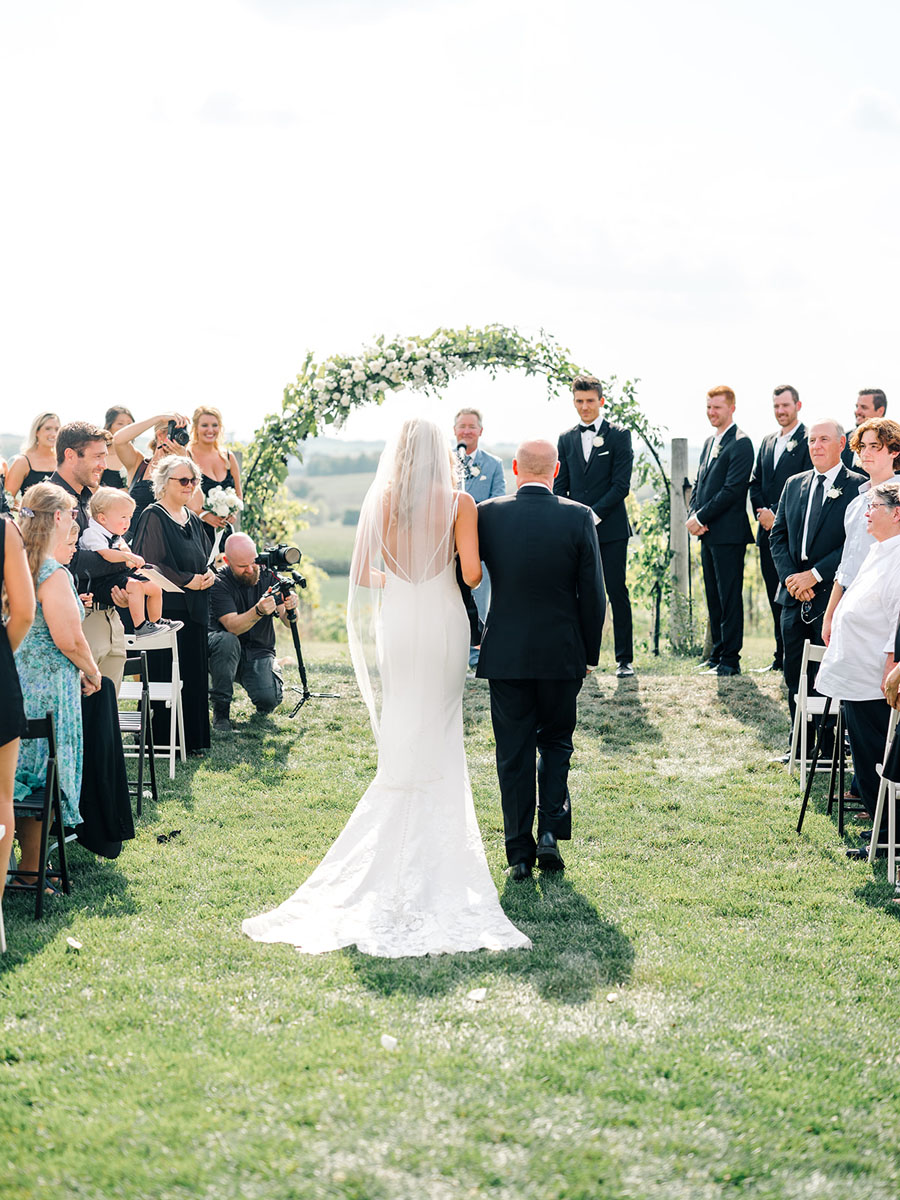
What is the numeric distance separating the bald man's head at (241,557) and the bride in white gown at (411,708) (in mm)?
3582

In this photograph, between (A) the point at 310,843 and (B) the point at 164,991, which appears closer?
(B) the point at 164,991

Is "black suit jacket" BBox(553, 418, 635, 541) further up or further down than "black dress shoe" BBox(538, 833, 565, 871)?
further up

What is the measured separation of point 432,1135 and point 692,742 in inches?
226

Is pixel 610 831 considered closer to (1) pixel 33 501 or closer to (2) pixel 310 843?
(2) pixel 310 843

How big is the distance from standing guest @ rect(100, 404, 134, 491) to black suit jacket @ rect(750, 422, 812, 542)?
540cm

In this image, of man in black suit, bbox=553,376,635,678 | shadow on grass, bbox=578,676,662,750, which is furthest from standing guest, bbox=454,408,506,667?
shadow on grass, bbox=578,676,662,750

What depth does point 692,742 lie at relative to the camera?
28.0 feet

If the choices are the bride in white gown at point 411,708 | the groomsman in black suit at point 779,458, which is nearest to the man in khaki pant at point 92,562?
the bride in white gown at point 411,708

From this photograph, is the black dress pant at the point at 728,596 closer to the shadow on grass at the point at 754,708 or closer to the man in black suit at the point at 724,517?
the man in black suit at the point at 724,517

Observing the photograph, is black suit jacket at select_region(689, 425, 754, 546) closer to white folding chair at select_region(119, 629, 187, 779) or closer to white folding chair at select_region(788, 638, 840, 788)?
white folding chair at select_region(788, 638, 840, 788)

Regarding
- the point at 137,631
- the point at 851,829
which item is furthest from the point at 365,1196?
the point at 137,631

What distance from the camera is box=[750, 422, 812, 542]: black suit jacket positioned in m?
9.89

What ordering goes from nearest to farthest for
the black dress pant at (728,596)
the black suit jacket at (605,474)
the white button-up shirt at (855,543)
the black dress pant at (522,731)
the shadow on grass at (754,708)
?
the black dress pant at (522,731) < the white button-up shirt at (855,543) < the shadow on grass at (754,708) < the black suit jacket at (605,474) < the black dress pant at (728,596)

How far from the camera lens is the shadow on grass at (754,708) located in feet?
28.7
